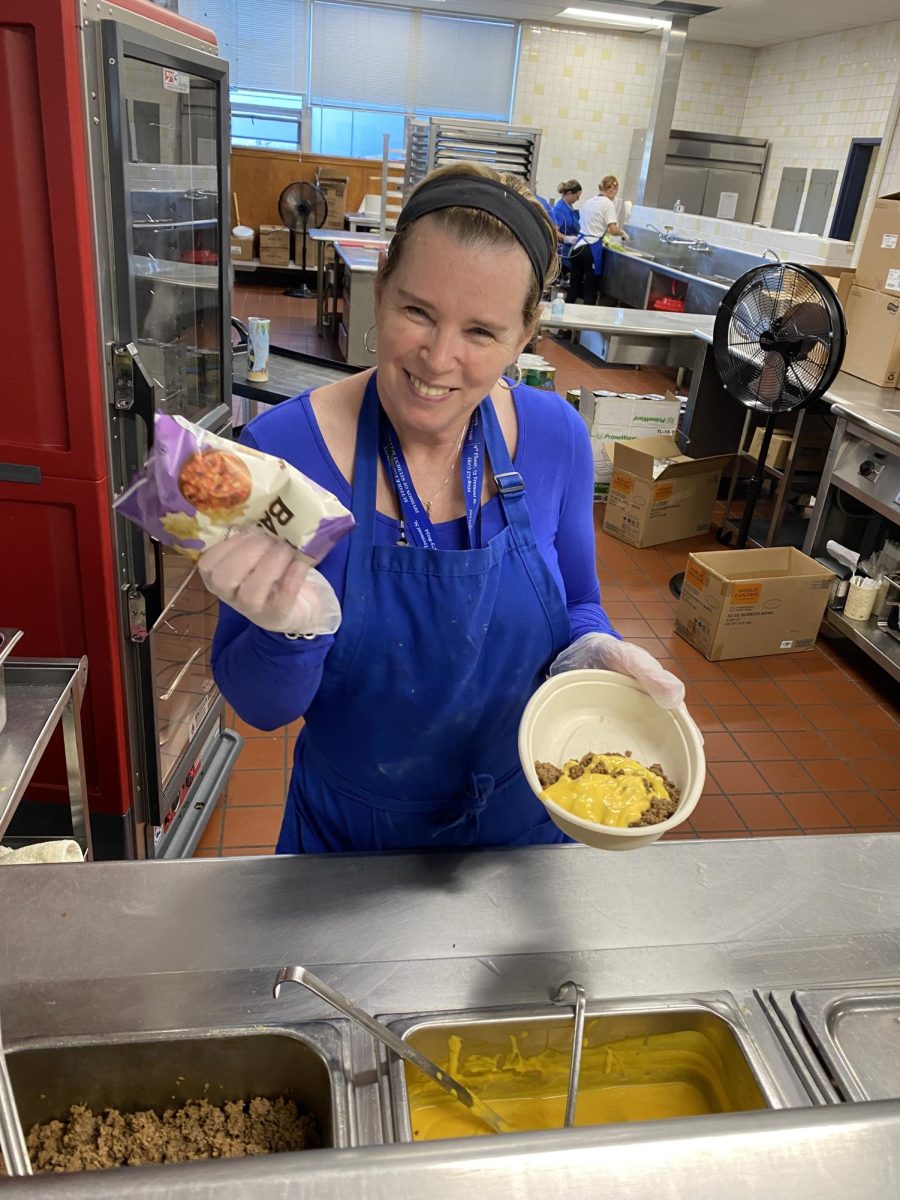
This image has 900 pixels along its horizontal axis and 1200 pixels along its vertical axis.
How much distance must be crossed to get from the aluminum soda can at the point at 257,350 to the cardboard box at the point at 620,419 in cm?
267

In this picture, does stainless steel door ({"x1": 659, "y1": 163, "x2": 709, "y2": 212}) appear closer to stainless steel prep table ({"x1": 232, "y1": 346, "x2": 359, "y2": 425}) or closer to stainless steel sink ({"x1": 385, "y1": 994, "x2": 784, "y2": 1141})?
stainless steel prep table ({"x1": 232, "y1": 346, "x2": 359, "y2": 425})

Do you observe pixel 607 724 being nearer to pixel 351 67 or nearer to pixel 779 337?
pixel 779 337

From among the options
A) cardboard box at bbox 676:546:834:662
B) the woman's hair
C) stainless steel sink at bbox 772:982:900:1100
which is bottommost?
cardboard box at bbox 676:546:834:662

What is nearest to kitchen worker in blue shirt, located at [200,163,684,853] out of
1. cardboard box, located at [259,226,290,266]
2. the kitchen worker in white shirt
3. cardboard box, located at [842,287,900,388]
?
cardboard box, located at [842,287,900,388]

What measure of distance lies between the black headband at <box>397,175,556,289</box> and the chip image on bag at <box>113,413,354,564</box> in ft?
1.63

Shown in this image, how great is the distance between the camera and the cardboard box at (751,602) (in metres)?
4.33

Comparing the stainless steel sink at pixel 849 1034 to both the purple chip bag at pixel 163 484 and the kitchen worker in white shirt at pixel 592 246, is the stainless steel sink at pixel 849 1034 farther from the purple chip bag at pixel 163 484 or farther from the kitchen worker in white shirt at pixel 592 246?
the kitchen worker in white shirt at pixel 592 246

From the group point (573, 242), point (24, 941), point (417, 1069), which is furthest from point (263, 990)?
point (573, 242)

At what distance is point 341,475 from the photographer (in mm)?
1423

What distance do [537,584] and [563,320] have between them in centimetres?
501

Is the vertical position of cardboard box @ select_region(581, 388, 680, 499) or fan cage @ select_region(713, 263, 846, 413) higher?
fan cage @ select_region(713, 263, 846, 413)

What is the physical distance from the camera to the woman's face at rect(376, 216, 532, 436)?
124 cm

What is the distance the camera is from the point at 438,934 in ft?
4.09

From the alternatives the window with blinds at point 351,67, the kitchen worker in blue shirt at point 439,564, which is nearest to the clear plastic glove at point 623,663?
the kitchen worker in blue shirt at point 439,564
